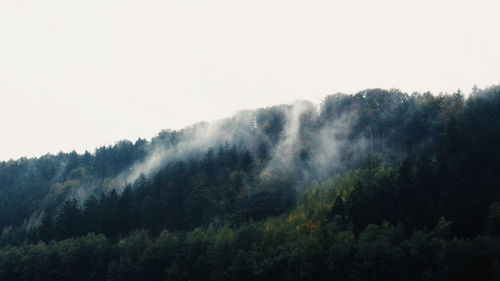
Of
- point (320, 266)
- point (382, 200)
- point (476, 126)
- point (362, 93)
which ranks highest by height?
point (362, 93)

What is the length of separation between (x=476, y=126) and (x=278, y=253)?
45959 mm

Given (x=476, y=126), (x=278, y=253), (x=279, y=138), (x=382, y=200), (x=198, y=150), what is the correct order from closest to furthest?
(x=278, y=253) < (x=382, y=200) < (x=476, y=126) < (x=279, y=138) < (x=198, y=150)

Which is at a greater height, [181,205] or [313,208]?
[181,205]

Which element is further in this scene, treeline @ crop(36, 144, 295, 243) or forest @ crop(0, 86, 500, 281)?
treeline @ crop(36, 144, 295, 243)

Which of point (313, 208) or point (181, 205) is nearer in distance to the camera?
point (313, 208)

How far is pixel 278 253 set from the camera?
255 ft

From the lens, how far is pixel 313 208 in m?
96.5

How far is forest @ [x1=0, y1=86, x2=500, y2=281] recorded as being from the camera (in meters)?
69.8

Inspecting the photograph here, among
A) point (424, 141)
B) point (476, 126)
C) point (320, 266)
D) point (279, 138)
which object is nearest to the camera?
point (320, 266)

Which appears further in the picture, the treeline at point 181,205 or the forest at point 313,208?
the treeline at point 181,205

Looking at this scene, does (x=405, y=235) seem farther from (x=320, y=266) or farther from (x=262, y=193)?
(x=262, y=193)

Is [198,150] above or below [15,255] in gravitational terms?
above

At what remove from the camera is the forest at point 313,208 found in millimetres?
69750

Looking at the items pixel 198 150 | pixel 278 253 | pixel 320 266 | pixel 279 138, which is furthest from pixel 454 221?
pixel 198 150
